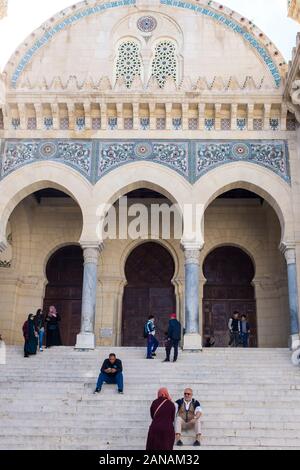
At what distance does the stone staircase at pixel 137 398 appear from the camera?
7230mm

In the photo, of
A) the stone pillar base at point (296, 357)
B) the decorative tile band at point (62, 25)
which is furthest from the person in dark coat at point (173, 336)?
the decorative tile band at point (62, 25)

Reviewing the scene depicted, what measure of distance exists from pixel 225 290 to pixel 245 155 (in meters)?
4.09

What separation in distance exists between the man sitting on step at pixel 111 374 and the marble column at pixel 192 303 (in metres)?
2.66

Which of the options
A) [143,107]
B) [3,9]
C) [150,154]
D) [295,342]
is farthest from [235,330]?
[3,9]

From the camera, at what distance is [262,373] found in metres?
9.73

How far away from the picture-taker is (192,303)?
1167cm

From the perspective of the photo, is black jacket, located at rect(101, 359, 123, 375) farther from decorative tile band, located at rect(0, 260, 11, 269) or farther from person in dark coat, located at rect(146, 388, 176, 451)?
decorative tile band, located at rect(0, 260, 11, 269)

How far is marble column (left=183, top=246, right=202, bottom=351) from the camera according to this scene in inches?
444

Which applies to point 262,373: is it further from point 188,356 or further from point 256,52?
point 256,52

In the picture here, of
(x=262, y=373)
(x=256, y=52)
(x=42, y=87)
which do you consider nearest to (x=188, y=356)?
(x=262, y=373)

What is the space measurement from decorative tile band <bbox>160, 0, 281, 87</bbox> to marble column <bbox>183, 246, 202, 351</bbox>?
477 centimetres

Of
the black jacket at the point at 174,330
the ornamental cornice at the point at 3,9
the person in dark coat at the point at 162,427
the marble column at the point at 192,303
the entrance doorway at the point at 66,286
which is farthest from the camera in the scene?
the entrance doorway at the point at 66,286

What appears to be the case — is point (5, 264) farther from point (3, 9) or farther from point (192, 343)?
point (3, 9)

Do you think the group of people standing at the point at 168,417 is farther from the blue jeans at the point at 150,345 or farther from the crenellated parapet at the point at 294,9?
the crenellated parapet at the point at 294,9
